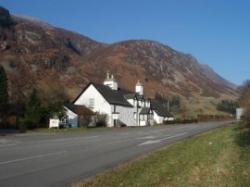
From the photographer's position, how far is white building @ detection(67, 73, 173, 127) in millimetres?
76062

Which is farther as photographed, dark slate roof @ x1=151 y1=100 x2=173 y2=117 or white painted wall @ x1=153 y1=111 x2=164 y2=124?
dark slate roof @ x1=151 y1=100 x2=173 y2=117

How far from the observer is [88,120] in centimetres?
6744

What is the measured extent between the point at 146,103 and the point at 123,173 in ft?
279

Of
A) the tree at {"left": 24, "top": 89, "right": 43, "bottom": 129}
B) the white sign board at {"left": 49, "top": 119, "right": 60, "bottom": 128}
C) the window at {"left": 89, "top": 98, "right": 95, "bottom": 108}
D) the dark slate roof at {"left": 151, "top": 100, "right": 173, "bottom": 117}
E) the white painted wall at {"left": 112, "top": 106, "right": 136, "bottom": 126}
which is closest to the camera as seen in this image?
the white sign board at {"left": 49, "top": 119, "right": 60, "bottom": 128}

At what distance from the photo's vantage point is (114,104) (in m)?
77.9

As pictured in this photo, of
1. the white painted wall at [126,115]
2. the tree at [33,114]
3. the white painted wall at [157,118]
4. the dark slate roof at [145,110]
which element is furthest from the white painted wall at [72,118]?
the white painted wall at [157,118]

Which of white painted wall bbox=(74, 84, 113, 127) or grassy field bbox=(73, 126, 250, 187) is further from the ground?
white painted wall bbox=(74, 84, 113, 127)

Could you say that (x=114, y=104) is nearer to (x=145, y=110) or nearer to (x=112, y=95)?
(x=112, y=95)

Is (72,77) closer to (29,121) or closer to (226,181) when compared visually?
(29,121)

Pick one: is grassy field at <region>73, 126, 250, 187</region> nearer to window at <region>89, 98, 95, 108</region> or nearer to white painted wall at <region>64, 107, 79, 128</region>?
white painted wall at <region>64, 107, 79, 128</region>

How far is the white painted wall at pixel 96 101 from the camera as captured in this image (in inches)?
2990

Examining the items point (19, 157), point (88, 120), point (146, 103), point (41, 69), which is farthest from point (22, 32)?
point (19, 157)

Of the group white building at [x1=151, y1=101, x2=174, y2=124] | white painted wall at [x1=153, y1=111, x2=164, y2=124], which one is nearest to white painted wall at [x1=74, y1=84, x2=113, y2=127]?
white building at [x1=151, y1=101, x2=174, y2=124]

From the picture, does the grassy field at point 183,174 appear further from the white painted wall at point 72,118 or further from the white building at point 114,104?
the white building at point 114,104
